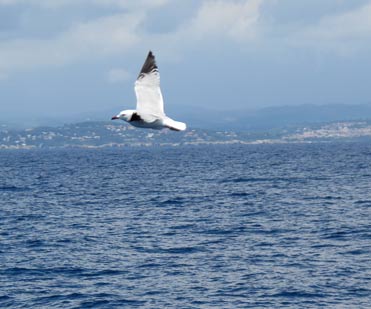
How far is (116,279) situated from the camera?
56500 mm

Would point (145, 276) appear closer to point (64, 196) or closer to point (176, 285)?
point (176, 285)

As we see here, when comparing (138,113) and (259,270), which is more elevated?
(138,113)

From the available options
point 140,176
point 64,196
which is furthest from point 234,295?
point 140,176

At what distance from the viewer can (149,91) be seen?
22438 mm

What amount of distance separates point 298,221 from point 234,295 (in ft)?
118

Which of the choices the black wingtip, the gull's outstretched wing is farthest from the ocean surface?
the black wingtip

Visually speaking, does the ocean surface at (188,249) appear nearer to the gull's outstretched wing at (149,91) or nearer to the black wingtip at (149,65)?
the gull's outstretched wing at (149,91)

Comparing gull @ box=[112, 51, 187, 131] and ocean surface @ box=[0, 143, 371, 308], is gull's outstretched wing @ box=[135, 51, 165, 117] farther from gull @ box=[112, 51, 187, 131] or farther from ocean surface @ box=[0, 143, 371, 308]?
ocean surface @ box=[0, 143, 371, 308]

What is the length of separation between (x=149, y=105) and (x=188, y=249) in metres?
46.4

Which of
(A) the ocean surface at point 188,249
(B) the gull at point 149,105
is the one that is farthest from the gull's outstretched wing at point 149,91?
(A) the ocean surface at point 188,249

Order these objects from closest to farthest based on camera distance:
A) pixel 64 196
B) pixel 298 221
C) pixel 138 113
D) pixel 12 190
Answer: pixel 138 113 → pixel 298 221 → pixel 64 196 → pixel 12 190

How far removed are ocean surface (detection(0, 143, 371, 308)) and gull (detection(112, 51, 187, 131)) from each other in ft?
92.2

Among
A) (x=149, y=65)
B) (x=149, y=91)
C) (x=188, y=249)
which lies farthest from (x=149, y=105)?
(x=188, y=249)

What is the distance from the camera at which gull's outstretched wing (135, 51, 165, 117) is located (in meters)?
21.6
